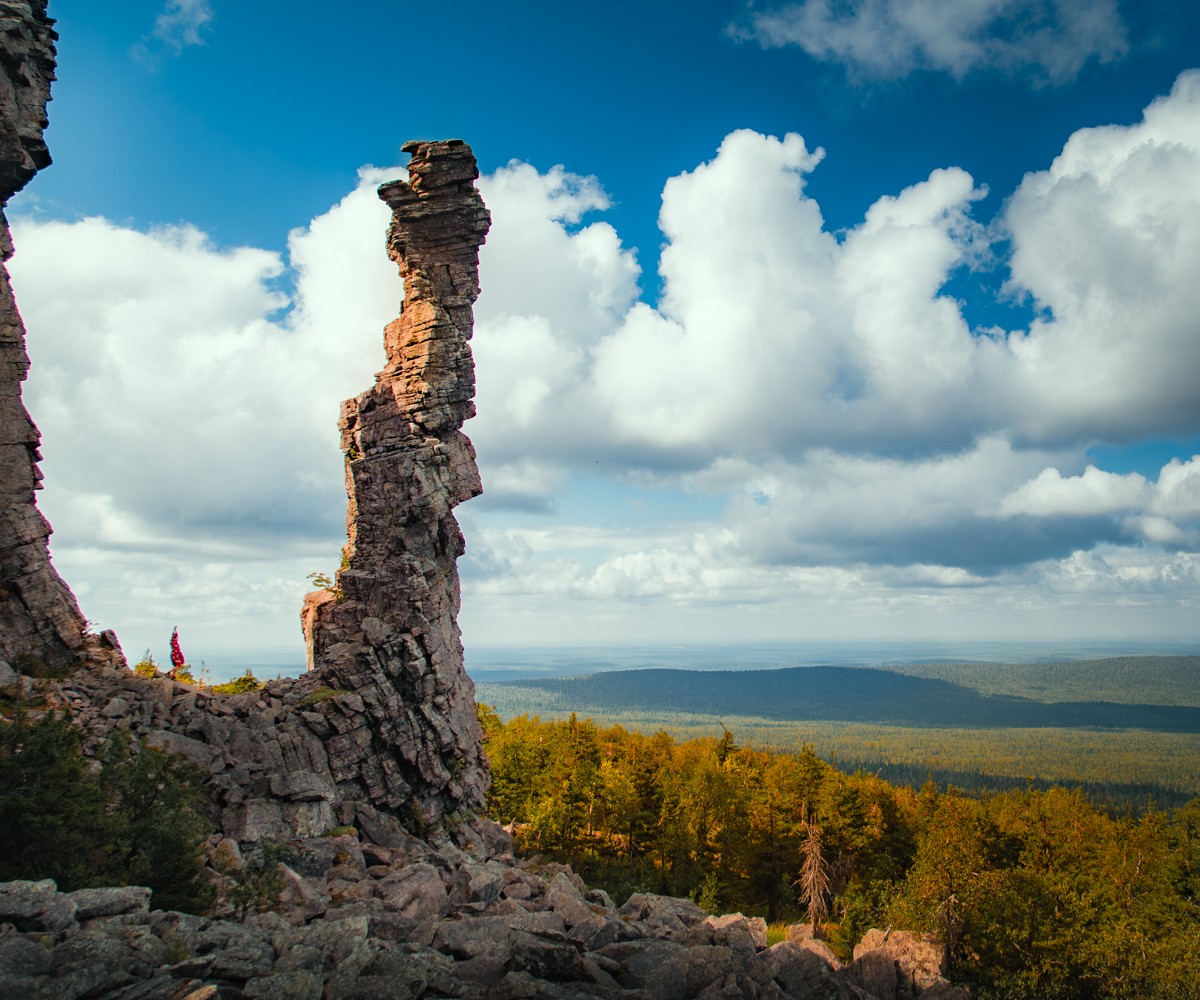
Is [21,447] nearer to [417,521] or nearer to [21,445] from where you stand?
[21,445]

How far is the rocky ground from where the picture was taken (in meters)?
15.7

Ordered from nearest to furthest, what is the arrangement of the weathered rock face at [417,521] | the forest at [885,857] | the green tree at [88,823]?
the green tree at [88,823] → the weathered rock face at [417,521] → the forest at [885,857]

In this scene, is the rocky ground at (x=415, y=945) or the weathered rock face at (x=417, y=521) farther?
the weathered rock face at (x=417, y=521)

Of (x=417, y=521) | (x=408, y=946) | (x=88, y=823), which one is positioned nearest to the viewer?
(x=88, y=823)

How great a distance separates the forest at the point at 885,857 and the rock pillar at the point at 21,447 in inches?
1374

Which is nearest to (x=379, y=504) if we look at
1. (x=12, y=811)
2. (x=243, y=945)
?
(x=12, y=811)

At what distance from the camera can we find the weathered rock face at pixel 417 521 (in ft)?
136

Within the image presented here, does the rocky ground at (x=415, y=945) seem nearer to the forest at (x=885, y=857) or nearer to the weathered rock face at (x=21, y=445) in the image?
the forest at (x=885, y=857)

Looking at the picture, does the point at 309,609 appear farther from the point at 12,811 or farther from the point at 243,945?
the point at 243,945

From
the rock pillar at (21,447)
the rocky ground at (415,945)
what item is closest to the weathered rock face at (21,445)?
the rock pillar at (21,447)

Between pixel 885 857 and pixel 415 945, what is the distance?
5851 centimetres

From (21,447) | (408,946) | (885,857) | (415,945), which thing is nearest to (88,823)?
(408,946)

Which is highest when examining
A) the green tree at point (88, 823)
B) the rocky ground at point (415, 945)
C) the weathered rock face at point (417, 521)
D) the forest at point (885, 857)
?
the weathered rock face at point (417, 521)

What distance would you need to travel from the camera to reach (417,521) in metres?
44.9
